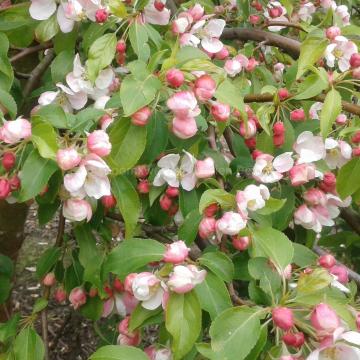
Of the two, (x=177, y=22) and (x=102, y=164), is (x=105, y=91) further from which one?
(x=102, y=164)

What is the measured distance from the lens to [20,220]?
98.7 inches

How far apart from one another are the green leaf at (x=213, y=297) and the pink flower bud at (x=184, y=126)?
299mm

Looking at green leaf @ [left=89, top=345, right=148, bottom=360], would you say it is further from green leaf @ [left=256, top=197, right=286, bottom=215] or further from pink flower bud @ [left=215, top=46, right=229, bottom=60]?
pink flower bud @ [left=215, top=46, right=229, bottom=60]

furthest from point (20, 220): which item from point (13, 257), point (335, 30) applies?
point (335, 30)

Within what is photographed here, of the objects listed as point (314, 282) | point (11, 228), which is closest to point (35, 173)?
point (314, 282)

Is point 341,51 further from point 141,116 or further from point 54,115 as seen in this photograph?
point 54,115

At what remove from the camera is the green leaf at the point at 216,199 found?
1.18 meters

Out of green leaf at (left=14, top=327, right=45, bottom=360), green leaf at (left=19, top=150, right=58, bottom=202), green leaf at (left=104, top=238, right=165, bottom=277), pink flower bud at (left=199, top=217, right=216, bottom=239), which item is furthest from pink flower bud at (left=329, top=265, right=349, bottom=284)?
green leaf at (left=14, top=327, right=45, bottom=360)

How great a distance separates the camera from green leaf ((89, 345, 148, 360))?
1067 millimetres

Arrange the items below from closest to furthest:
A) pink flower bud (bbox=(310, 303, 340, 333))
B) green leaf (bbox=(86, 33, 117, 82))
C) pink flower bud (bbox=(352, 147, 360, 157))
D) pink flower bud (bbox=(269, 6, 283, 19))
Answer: pink flower bud (bbox=(310, 303, 340, 333)) < green leaf (bbox=(86, 33, 117, 82)) < pink flower bud (bbox=(352, 147, 360, 157)) < pink flower bud (bbox=(269, 6, 283, 19))

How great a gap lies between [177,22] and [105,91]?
10.4 inches

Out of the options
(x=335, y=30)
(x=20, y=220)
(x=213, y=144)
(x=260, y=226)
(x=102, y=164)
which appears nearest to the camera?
(x=102, y=164)

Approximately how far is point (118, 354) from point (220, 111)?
0.52m

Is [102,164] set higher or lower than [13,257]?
higher
